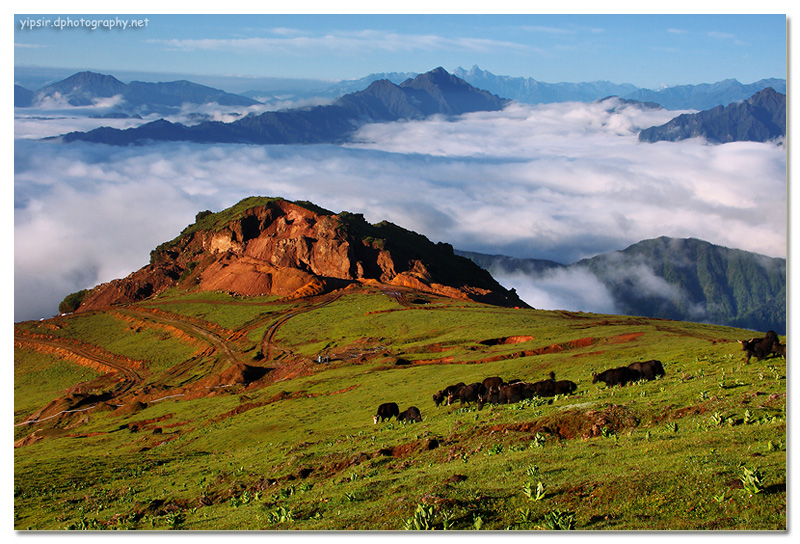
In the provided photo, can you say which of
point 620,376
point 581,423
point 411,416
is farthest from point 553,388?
point 581,423

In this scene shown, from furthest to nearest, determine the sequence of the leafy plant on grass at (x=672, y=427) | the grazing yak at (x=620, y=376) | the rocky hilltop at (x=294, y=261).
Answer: the rocky hilltop at (x=294, y=261)
the grazing yak at (x=620, y=376)
the leafy plant on grass at (x=672, y=427)

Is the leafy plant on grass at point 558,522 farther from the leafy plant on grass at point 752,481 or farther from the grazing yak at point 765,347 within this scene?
the grazing yak at point 765,347

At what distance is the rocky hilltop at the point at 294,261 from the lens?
107 meters

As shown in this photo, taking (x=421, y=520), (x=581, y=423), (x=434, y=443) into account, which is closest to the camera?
(x=421, y=520)

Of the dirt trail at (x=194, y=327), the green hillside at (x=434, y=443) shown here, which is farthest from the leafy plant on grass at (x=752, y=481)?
the dirt trail at (x=194, y=327)

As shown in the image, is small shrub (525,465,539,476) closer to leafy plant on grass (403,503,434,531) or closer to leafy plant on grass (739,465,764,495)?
leafy plant on grass (403,503,434,531)

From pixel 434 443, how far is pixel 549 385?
9203mm

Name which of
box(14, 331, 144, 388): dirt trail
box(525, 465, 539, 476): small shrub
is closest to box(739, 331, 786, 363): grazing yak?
box(525, 465, 539, 476): small shrub

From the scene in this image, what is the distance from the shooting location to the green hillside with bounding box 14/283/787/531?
15.8 m

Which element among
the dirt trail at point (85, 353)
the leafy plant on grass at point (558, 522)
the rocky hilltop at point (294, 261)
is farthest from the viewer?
the rocky hilltop at point (294, 261)

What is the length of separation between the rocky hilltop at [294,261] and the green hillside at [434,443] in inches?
1301

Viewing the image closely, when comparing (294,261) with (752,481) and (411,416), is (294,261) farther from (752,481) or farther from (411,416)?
(752,481)

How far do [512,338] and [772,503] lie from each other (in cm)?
4840

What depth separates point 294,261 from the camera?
112 metres
